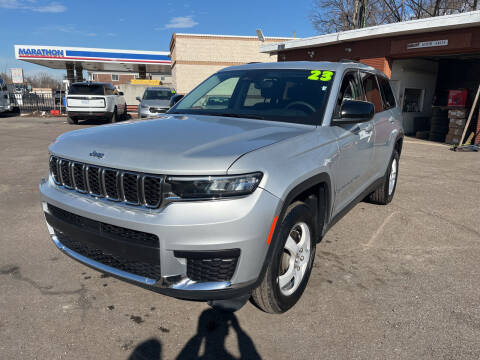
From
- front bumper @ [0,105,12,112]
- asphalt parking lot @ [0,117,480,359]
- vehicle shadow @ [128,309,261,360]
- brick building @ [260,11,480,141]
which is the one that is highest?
brick building @ [260,11,480,141]

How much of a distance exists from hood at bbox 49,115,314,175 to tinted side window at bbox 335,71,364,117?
607 millimetres

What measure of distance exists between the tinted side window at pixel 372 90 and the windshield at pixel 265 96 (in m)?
0.95

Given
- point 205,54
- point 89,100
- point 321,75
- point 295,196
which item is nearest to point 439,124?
point 321,75

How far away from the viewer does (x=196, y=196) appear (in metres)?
2.09

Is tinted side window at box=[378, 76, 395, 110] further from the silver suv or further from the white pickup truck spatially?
the white pickup truck

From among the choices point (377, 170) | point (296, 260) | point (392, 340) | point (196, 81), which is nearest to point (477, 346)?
point (392, 340)

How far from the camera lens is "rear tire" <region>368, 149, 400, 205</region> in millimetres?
5070

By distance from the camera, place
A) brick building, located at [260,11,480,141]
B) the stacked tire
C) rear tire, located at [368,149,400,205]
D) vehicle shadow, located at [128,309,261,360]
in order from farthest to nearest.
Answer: the stacked tire, brick building, located at [260,11,480,141], rear tire, located at [368,149,400,205], vehicle shadow, located at [128,309,261,360]

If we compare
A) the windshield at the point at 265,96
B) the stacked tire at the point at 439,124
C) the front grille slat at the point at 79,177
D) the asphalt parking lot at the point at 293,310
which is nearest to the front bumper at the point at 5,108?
the asphalt parking lot at the point at 293,310

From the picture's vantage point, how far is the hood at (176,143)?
2.10m

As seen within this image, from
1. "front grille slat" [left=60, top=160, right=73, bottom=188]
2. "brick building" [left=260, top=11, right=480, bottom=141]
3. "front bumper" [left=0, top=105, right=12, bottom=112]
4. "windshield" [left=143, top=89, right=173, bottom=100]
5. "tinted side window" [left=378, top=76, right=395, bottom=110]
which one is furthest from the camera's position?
"front bumper" [left=0, top=105, right=12, bottom=112]

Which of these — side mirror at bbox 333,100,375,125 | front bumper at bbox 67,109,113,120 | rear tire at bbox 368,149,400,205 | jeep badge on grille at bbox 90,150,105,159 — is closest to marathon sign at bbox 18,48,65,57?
front bumper at bbox 67,109,113,120

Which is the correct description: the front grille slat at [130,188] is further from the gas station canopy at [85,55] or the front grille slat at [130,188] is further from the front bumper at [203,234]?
the gas station canopy at [85,55]

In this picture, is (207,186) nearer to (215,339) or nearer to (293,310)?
(215,339)
